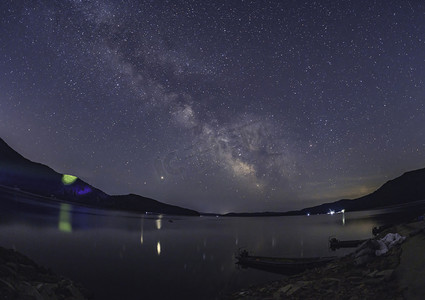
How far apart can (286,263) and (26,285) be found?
29.2 m

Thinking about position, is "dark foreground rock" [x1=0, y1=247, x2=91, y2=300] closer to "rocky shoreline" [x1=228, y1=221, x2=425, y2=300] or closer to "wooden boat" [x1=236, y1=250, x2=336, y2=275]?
"rocky shoreline" [x1=228, y1=221, x2=425, y2=300]

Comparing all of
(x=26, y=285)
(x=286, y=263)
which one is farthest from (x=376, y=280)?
(x=286, y=263)

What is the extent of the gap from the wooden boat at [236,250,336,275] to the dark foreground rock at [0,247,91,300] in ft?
77.1

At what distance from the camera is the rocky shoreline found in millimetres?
10641

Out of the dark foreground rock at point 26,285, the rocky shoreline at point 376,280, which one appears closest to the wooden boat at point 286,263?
the rocky shoreline at point 376,280

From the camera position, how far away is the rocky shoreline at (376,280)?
10.6 meters

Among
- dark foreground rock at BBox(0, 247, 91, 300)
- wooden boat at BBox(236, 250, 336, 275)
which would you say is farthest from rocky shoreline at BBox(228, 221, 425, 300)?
wooden boat at BBox(236, 250, 336, 275)

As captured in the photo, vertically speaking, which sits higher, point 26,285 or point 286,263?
point 26,285

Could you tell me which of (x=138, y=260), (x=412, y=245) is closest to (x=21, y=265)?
(x=412, y=245)

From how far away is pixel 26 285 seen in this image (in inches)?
521

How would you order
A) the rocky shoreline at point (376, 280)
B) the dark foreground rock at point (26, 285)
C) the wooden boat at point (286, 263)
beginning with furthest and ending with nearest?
the wooden boat at point (286, 263)
the dark foreground rock at point (26, 285)
the rocky shoreline at point (376, 280)

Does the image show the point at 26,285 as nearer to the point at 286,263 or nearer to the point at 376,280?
the point at 376,280

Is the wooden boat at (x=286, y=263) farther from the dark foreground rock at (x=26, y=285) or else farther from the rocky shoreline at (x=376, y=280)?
the dark foreground rock at (x=26, y=285)

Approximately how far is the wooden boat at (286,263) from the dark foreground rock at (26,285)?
2349 centimetres
